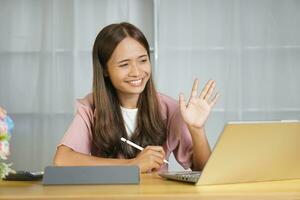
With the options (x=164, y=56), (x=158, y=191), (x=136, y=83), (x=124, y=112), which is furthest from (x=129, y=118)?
(x=164, y=56)

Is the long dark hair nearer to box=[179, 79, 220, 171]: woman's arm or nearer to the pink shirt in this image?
the pink shirt

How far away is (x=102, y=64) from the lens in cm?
169

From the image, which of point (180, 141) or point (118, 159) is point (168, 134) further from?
point (118, 159)

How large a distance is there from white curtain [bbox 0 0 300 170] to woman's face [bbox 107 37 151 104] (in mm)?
1556

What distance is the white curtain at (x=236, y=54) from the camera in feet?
10.4

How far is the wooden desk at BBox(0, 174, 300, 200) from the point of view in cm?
77

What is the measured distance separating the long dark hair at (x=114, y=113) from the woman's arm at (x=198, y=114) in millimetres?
186

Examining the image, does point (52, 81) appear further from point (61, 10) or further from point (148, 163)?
point (148, 163)

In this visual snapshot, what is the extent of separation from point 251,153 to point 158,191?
7.7 inches

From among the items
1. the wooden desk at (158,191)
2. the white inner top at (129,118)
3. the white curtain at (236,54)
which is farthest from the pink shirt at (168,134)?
the white curtain at (236,54)

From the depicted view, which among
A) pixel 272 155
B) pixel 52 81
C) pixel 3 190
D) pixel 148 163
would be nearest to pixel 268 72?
pixel 52 81

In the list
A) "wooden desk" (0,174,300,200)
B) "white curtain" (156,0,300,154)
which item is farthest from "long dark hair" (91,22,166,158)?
"white curtain" (156,0,300,154)

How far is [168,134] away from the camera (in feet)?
5.47

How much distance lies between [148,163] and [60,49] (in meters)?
2.03
